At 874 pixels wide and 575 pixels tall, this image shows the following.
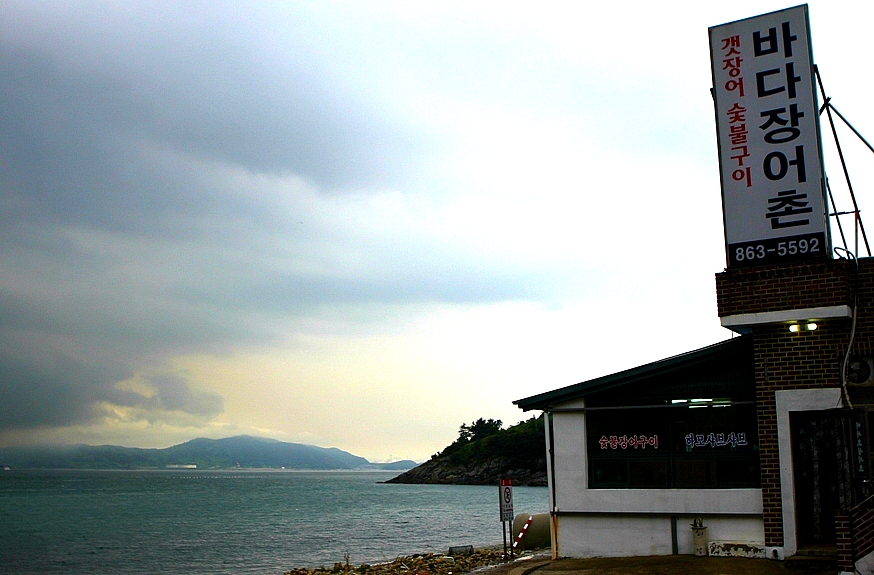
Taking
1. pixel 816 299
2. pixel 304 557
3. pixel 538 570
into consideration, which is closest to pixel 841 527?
pixel 816 299

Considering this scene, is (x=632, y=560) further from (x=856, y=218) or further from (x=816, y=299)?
(x=856, y=218)

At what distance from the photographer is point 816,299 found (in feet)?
47.6

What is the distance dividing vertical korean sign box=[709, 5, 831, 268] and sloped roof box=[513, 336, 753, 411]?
174cm

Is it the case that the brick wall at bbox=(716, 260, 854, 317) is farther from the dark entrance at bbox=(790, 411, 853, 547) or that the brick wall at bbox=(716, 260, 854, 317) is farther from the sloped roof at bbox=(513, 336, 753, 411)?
the dark entrance at bbox=(790, 411, 853, 547)

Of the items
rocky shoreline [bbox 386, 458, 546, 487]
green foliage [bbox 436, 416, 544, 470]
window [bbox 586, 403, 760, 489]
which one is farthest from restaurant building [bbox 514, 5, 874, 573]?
green foliage [bbox 436, 416, 544, 470]

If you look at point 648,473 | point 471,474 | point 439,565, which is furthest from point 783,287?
point 471,474

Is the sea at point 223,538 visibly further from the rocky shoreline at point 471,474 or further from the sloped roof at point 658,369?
the rocky shoreline at point 471,474

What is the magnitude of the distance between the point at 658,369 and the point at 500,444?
144 metres

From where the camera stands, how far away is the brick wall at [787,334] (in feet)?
47.7

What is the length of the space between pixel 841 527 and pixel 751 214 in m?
5.98

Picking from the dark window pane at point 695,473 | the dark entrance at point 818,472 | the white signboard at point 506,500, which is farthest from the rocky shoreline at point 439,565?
the dark entrance at point 818,472

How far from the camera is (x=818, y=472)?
15.3 metres

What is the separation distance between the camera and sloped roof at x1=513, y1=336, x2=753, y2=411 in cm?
1606

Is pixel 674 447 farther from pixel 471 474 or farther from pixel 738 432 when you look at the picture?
pixel 471 474
